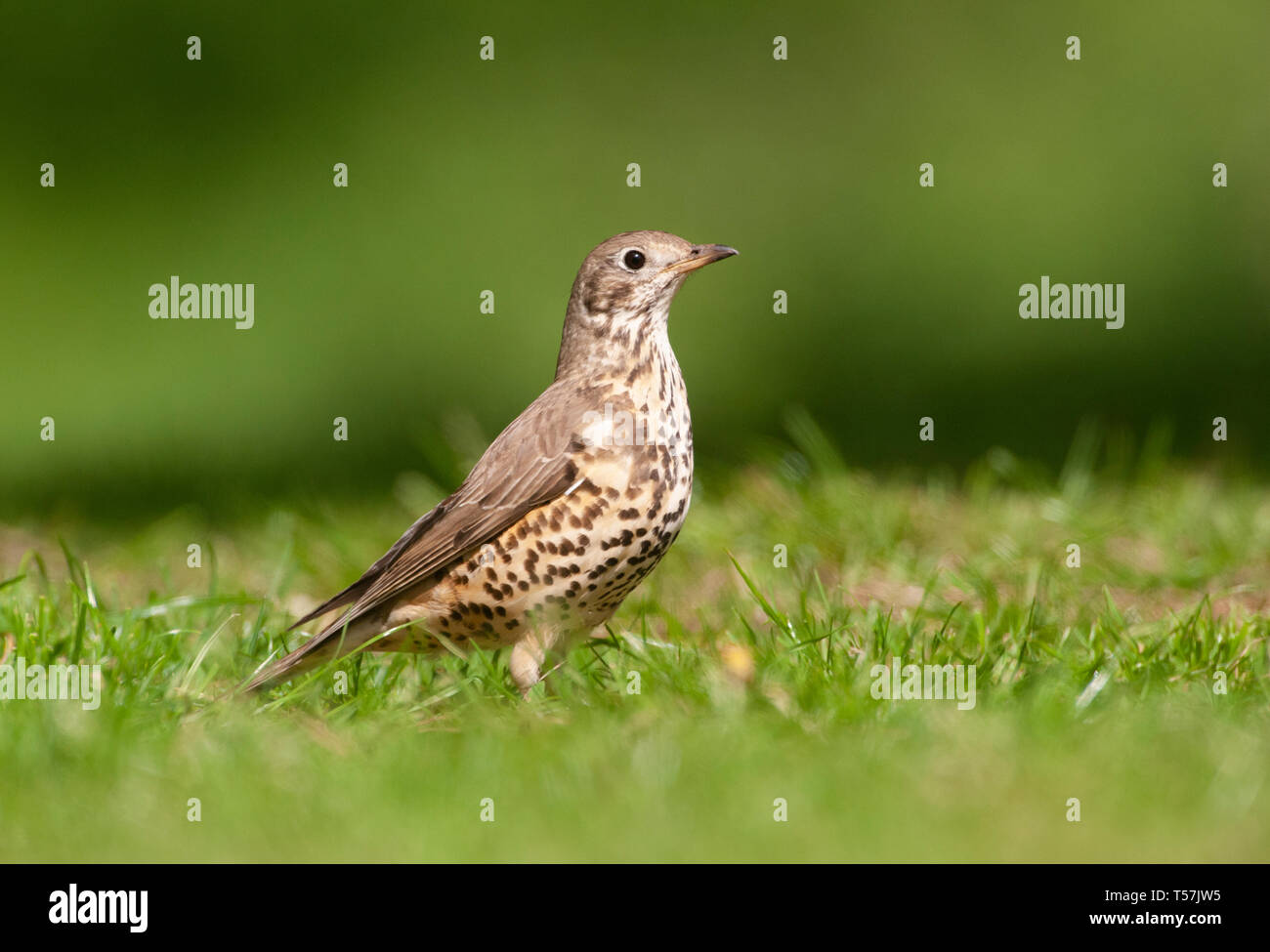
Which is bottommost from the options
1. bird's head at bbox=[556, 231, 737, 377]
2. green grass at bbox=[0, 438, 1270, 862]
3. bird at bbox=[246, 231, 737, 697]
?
green grass at bbox=[0, 438, 1270, 862]

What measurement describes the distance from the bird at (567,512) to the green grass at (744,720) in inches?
5.5

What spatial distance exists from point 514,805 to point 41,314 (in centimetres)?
1084

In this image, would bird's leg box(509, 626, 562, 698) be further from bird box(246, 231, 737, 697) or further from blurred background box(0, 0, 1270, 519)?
blurred background box(0, 0, 1270, 519)

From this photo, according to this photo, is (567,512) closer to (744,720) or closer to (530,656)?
(530,656)

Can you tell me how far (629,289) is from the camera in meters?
5.39

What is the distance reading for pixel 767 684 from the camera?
483cm

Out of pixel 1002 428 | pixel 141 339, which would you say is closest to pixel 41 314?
pixel 141 339

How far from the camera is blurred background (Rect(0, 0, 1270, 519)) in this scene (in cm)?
1123

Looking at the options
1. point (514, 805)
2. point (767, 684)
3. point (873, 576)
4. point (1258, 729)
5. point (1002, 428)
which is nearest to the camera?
point (514, 805)

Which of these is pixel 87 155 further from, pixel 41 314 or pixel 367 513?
pixel 367 513

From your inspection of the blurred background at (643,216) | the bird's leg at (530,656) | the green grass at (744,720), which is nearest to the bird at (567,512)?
the bird's leg at (530,656)

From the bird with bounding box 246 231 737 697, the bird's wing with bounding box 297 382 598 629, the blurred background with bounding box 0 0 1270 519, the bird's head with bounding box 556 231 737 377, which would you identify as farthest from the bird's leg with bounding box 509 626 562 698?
the blurred background with bounding box 0 0 1270 519

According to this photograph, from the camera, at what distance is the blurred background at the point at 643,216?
1123 centimetres

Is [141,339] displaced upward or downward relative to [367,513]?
upward
